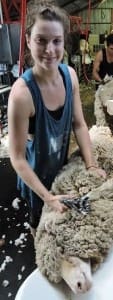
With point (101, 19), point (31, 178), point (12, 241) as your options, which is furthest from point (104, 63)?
point (101, 19)

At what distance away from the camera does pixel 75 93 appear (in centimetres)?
102

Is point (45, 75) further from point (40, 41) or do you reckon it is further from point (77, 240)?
point (77, 240)

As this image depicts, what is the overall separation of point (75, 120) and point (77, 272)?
0.51 metres

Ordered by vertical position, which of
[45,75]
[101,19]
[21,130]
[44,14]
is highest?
[44,14]

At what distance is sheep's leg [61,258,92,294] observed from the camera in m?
0.63

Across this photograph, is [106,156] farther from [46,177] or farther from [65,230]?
[65,230]

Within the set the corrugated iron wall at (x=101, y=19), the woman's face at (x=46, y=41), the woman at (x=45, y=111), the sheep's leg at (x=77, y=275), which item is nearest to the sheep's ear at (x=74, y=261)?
the sheep's leg at (x=77, y=275)

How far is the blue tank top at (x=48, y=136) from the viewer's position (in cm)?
91

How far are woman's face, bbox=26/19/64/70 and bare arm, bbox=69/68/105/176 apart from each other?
Answer: 166 millimetres

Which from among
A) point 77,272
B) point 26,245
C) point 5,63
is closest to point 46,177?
point 77,272

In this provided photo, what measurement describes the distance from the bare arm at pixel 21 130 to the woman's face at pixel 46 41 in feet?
0.27

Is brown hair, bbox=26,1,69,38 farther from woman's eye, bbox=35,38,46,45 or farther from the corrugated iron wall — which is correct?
the corrugated iron wall

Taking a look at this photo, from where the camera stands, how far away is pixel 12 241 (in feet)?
5.08

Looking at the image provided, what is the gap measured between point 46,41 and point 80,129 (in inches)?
12.2
